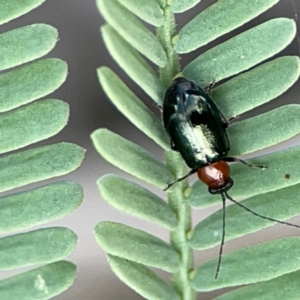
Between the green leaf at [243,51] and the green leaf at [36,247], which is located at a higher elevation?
the green leaf at [243,51]

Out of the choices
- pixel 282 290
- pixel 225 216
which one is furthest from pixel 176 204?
pixel 282 290

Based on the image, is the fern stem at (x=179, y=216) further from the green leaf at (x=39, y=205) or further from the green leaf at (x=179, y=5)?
the green leaf at (x=39, y=205)

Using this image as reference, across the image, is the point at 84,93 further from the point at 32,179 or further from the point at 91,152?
the point at 32,179

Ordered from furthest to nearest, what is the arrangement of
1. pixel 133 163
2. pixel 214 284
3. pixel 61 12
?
pixel 61 12
pixel 214 284
pixel 133 163

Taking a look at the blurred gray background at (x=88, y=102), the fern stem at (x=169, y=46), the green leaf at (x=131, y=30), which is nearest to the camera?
the green leaf at (x=131, y=30)

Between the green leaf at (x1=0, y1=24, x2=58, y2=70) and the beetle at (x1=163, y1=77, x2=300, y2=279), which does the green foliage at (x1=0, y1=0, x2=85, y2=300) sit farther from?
the beetle at (x1=163, y1=77, x2=300, y2=279)

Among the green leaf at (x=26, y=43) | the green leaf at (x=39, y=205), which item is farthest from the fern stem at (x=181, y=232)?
the green leaf at (x=26, y=43)

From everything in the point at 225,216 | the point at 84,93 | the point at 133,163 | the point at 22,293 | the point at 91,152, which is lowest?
the point at 91,152
